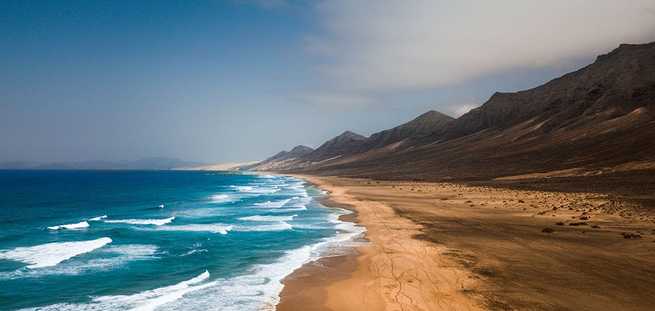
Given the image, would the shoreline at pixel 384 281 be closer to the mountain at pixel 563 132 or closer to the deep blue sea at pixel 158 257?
the deep blue sea at pixel 158 257

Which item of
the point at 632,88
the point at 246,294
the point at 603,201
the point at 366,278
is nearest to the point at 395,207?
the point at 603,201

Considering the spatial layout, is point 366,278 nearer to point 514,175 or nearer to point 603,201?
point 603,201

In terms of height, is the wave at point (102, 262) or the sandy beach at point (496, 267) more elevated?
the sandy beach at point (496, 267)

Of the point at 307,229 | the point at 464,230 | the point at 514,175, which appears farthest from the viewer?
the point at 514,175

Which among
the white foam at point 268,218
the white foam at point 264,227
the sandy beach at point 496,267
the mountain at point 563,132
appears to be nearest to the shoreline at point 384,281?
the sandy beach at point 496,267

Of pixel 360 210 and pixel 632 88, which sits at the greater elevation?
pixel 632 88
